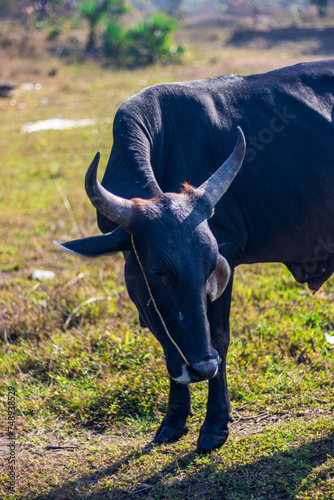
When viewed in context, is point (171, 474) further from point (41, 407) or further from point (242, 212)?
point (242, 212)

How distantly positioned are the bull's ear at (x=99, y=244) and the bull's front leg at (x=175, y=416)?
1.07m

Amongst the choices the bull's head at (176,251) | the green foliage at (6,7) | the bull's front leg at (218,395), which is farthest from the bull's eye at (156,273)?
the green foliage at (6,7)

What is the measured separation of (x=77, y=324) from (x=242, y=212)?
6.44 ft

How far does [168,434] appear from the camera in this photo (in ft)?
11.6

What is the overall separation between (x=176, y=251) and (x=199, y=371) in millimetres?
556

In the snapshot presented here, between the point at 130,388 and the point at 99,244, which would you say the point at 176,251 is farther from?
the point at 130,388

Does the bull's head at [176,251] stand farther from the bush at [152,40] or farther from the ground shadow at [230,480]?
the bush at [152,40]

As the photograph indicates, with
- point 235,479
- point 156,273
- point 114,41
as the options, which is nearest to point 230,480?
point 235,479

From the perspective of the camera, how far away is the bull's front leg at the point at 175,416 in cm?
355

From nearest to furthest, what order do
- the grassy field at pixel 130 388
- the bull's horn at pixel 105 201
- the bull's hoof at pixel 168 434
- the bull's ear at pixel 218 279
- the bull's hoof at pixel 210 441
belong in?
the bull's horn at pixel 105 201 → the bull's ear at pixel 218 279 → the grassy field at pixel 130 388 → the bull's hoof at pixel 210 441 → the bull's hoof at pixel 168 434

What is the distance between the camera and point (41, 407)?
397 centimetres

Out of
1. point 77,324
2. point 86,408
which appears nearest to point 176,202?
point 86,408

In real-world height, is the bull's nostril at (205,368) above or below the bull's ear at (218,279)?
below

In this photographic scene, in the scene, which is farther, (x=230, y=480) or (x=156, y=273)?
(x=230, y=480)
